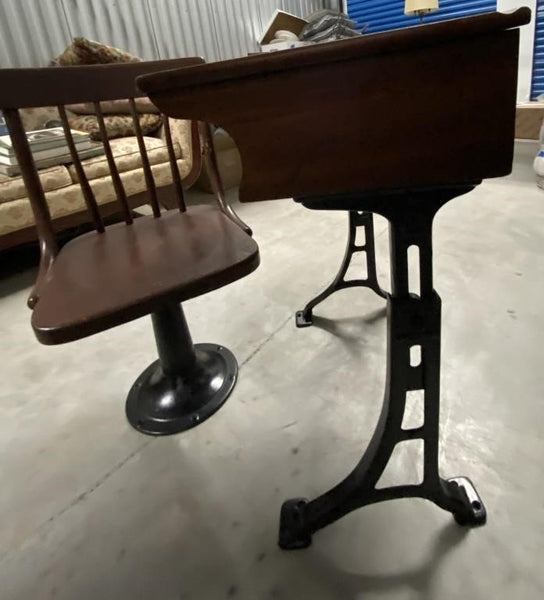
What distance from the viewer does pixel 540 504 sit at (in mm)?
804

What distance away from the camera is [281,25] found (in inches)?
148

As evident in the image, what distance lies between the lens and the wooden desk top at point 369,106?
439 mm

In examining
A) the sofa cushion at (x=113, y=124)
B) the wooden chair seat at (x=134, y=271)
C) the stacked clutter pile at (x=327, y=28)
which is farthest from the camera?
the stacked clutter pile at (x=327, y=28)

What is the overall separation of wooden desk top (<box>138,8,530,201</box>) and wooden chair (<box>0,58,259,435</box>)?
290 millimetres

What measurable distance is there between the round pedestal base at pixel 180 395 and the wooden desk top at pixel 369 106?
2.50 feet

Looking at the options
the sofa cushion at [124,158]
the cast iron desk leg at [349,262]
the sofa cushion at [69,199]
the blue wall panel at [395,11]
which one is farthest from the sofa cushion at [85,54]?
the blue wall panel at [395,11]

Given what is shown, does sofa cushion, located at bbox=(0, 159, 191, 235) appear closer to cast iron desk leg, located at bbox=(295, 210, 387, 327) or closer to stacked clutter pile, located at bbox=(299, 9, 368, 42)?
cast iron desk leg, located at bbox=(295, 210, 387, 327)

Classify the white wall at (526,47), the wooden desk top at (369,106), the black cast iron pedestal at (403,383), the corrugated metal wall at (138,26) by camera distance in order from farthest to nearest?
the white wall at (526,47) < the corrugated metal wall at (138,26) < the black cast iron pedestal at (403,383) < the wooden desk top at (369,106)

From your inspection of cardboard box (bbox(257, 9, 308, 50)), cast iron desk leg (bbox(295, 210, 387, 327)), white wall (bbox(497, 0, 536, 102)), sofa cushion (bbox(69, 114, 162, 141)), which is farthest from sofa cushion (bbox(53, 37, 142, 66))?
white wall (bbox(497, 0, 536, 102))

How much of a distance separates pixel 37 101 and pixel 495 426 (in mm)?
1276

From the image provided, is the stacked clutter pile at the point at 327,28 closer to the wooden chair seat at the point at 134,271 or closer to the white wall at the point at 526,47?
the white wall at the point at 526,47

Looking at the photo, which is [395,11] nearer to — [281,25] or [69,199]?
[281,25]

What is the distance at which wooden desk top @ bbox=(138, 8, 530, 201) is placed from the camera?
439 millimetres

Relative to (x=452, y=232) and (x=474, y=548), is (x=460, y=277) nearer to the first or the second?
(x=452, y=232)
